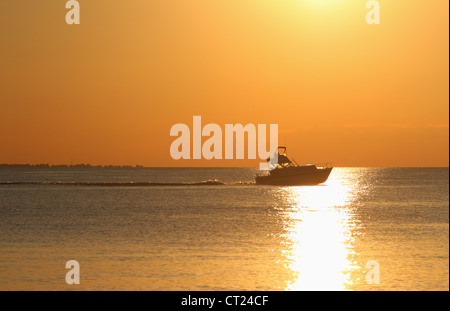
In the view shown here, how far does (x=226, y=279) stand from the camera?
30.6 meters

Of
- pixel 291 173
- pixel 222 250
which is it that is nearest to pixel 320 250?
pixel 222 250

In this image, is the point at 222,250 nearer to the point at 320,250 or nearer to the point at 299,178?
the point at 320,250

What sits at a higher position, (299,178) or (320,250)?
(299,178)

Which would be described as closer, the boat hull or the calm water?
the calm water

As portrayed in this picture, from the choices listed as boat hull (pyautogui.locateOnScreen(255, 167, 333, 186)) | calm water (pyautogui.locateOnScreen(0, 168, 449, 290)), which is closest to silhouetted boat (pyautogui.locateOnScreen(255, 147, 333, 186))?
boat hull (pyautogui.locateOnScreen(255, 167, 333, 186))

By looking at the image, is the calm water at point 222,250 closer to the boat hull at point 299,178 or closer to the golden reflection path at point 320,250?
the golden reflection path at point 320,250

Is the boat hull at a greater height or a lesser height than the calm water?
greater

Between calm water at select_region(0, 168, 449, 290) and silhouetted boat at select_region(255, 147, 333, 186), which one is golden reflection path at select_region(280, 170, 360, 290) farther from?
silhouetted boat at select_region(255, 147, 333, 186)

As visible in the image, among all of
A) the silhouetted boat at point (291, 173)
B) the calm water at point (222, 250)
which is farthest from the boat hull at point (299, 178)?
the calm water at point (222, 250)

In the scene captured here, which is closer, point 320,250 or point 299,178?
point 320,250

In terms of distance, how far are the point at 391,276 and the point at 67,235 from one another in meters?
29.9

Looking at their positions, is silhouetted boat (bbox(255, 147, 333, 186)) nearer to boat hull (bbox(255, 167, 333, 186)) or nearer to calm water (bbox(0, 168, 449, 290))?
boat hull (bbox(255, 167, 333, 186))
